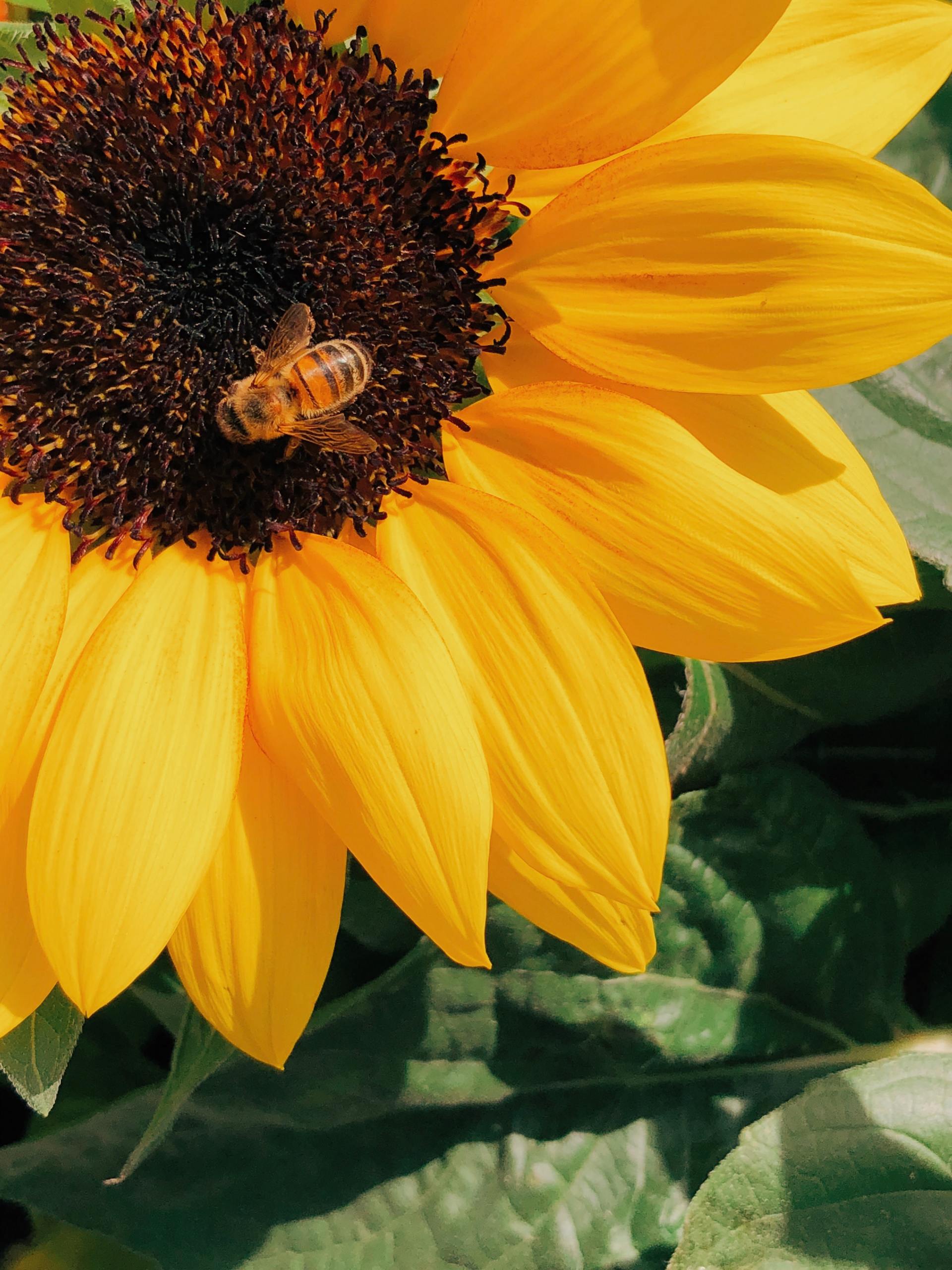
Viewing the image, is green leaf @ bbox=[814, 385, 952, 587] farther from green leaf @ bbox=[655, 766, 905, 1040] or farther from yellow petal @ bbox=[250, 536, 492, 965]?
yellow petal @ bbox=[250, 536, 492, 965]

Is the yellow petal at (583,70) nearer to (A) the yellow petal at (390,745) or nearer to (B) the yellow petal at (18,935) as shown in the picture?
(A) the yellow petal at (390,745)

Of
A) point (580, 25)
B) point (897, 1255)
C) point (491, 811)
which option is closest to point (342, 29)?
point (580, 25)

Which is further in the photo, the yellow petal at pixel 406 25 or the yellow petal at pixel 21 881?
the yellow petal at pixel 406 25

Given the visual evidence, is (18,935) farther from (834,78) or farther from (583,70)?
(834,78)

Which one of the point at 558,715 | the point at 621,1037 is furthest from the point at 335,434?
the point at 621,1037

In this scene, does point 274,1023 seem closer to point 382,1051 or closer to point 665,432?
point 382,1051

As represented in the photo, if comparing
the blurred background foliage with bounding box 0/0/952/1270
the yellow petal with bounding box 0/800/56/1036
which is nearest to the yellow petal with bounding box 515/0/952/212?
the blurred background foliage with bounding box 0/0/952/1270

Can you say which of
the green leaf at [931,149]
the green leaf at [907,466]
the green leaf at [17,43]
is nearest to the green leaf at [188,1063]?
the green leaf at [907,466]
